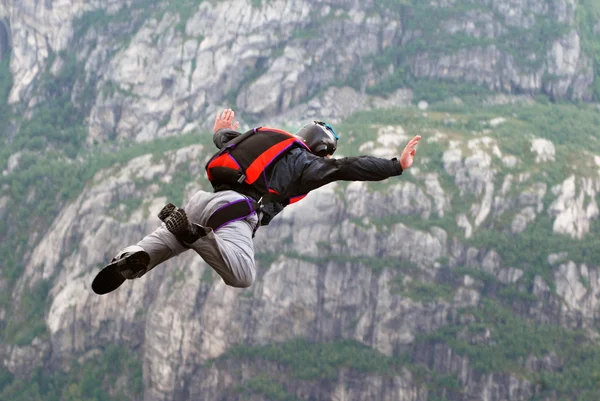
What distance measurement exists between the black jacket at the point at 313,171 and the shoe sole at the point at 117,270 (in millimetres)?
4080

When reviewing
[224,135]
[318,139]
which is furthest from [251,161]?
[224,135]

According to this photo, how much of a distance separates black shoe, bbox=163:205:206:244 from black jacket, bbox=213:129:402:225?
110 inches

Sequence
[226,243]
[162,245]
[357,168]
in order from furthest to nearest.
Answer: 1. [357,168]
2. [226,243]
3. [162,245]

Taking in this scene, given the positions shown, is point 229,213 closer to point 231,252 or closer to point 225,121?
point 231,252

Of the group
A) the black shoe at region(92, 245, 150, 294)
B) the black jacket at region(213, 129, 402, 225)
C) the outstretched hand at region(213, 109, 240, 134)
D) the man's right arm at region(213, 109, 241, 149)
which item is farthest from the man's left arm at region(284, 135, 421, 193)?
the black shoe at region(92, 245, 150, 294)

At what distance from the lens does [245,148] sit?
1240 inches

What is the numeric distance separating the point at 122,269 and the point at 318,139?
6.47m

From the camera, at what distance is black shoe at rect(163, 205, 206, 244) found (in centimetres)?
2883

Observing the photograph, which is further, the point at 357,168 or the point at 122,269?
the point at 357,168

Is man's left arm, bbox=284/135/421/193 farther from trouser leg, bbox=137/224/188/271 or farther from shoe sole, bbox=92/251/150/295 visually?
shoe sole, bbox=92/251/150/295

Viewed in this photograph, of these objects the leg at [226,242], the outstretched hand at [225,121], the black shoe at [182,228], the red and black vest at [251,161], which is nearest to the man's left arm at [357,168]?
the red and black vest at [251,161]

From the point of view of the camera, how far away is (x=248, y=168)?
31.3 metres

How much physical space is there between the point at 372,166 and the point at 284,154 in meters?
2.33

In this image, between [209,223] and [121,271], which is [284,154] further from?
[121,271]
